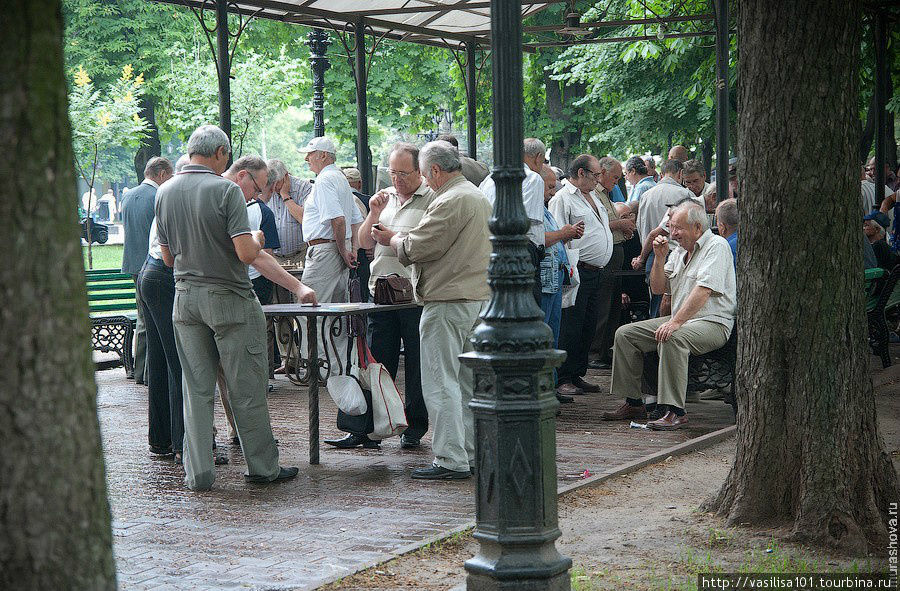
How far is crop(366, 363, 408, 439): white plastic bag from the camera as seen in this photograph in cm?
809

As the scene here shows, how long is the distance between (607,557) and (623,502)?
122 centimetres

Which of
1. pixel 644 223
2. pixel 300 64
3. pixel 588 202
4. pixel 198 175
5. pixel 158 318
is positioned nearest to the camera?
pixel 198 175

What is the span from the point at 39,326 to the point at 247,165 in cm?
706

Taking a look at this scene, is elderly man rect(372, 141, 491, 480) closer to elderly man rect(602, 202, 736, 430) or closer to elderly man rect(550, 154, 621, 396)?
elderly man rect(602, 202, 736, 430)

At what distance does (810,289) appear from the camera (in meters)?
5.68

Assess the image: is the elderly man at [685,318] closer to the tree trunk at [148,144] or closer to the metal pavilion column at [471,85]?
the metal pavilion column at [471,85]

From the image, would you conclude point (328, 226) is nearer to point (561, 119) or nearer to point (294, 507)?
point (294, 507)

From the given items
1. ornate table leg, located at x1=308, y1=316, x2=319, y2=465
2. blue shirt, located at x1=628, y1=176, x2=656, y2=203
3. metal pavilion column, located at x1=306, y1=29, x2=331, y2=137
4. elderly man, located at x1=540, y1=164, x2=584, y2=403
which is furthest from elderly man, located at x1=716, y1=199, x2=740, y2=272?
metal pavilion column, located at x1=306, y1=29, x2=331, y2=137

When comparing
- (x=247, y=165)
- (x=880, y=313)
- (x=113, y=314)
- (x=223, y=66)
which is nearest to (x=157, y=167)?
(x=247, y=165)

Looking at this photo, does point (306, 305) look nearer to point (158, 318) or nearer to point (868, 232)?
point (158, 318)

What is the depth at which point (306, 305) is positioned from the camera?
8.02m

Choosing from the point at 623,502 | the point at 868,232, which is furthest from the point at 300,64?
the point at 623,502

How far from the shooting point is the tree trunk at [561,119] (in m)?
27.4

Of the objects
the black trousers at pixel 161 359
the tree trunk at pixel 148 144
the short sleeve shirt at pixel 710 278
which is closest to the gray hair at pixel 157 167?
the black trousers at pixel 161 359
